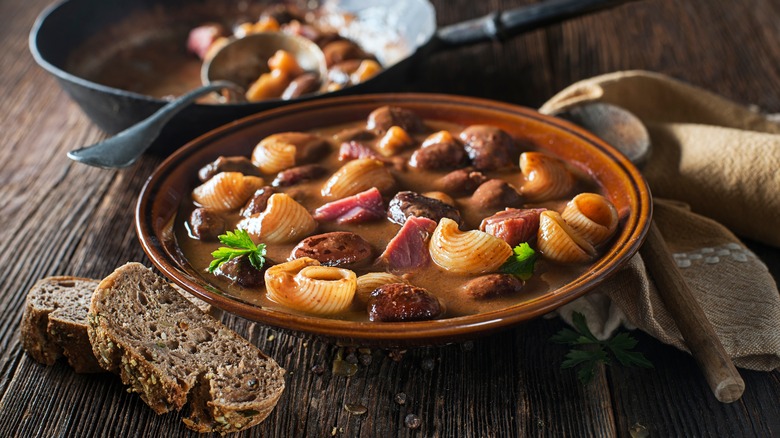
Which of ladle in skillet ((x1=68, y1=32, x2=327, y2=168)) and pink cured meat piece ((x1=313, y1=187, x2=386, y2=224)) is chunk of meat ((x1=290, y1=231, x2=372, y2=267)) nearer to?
pink cured meat piece ((x1=313, y1=187, x2=386, y2=224))

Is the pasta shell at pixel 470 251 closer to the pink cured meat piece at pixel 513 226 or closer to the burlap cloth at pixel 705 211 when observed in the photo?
the pink cured meat piece at pixel 513 226

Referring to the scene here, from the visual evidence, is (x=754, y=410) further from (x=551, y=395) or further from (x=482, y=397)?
(x=482, y=397)

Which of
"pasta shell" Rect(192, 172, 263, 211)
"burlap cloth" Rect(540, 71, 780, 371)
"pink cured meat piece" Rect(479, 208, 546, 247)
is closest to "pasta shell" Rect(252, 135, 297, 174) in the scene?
"pasta shell" Rect(192, 172, 263, 211)

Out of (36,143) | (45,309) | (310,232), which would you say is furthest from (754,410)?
(36,143)

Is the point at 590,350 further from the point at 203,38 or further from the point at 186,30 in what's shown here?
the point at 186,30

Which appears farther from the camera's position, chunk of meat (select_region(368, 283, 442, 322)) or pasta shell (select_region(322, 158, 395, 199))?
pasta shell (select_region(322, 158, 395, 199))

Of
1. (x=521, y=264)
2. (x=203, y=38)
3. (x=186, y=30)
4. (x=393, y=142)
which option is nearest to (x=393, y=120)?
(x=393, y=142)

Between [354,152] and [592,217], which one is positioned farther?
[354,152]
